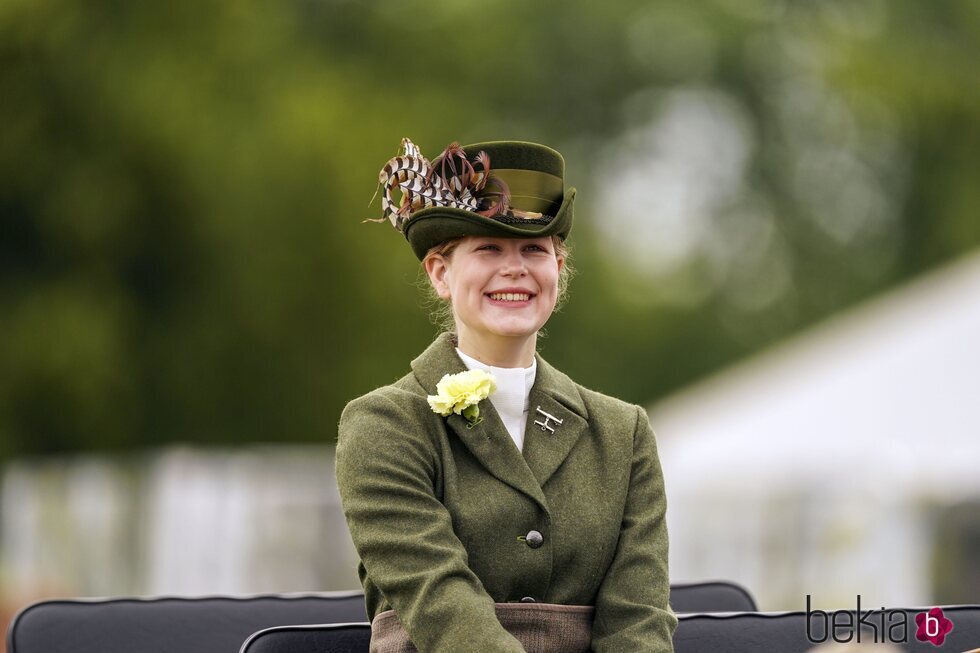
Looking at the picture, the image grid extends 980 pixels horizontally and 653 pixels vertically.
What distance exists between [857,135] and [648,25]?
7.90ft

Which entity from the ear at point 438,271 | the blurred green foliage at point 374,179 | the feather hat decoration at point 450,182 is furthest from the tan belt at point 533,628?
the blurred green foliage at point 374,179

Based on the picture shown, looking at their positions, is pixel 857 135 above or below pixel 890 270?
above

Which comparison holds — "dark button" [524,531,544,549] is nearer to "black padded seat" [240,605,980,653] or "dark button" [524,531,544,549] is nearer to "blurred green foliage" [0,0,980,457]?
"black padded seat" [240,605,980,653]

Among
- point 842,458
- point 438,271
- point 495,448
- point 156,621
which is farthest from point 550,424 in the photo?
point 842,458

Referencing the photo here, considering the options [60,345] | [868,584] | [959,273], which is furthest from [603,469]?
[60,345]

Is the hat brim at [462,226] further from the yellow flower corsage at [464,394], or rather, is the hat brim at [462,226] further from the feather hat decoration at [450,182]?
the yellow flower corsage at [464,394]

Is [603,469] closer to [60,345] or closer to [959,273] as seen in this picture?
[959,273]

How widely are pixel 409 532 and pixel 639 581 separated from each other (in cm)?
45

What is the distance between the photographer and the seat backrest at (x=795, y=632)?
11.8ft

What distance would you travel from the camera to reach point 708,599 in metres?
4.35

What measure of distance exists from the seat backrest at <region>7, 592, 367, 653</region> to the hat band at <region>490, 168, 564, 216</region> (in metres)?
1.29

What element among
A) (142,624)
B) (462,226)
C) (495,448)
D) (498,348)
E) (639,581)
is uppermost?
(462,226)

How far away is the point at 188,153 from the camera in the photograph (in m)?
13.1

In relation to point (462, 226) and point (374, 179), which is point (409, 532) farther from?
point (374, 179)
